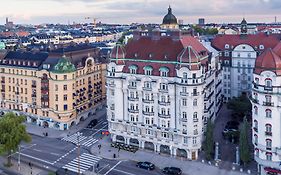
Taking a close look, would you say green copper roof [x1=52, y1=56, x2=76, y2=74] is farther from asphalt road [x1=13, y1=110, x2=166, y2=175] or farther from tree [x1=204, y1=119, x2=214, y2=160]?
tree [x1=204, y1=119, x2=214, y2=160]

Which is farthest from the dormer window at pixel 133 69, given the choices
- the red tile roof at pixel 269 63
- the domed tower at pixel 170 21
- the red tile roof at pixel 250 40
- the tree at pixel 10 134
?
the red tile roof at pixel 250 40

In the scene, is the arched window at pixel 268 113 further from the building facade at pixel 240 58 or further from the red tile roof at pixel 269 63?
the building facade at pixel 240 58

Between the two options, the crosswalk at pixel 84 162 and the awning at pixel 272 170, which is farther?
the crosswalk at pixel 84 162

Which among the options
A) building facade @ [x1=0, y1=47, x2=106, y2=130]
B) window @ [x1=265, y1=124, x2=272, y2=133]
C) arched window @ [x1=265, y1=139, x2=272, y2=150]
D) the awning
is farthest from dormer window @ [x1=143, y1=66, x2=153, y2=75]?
the awning

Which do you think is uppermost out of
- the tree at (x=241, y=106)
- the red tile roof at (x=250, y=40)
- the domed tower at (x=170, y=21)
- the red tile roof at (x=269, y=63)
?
the domed tower at (x=170, y=21)

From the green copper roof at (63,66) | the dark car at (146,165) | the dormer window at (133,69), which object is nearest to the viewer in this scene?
the dark car at (146,165)

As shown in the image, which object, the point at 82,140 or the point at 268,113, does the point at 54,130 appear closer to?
the point at 82,140

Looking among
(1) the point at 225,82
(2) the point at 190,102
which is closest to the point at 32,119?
(2) the point at 190,102

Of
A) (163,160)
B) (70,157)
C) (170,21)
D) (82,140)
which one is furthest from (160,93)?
(170,21)
